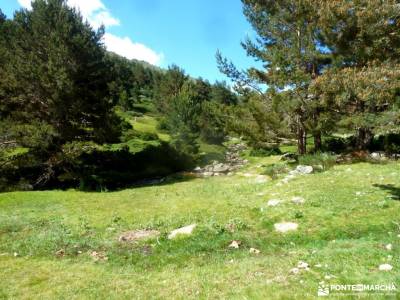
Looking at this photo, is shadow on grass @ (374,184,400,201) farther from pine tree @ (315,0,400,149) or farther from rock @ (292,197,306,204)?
rock @ (292,197,306,204)

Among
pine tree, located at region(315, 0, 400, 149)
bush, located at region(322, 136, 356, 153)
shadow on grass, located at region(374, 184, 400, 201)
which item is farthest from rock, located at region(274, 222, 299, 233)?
bush, located at region(322, 136, 356, 153)

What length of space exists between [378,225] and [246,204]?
5568 mm

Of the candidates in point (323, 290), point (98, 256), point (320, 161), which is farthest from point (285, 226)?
point (320, 161)

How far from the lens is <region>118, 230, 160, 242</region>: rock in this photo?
1201 cm

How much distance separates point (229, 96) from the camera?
264 feet

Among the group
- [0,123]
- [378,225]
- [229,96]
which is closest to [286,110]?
[378,225]

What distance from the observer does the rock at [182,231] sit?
11852 mm

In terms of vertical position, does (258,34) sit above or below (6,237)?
above

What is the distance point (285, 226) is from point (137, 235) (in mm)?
5385

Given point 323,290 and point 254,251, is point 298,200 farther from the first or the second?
point 323,290

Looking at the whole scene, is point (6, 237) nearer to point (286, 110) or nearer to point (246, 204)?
point (246, 204)

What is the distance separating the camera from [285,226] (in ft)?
38.1

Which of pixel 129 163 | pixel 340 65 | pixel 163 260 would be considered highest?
pixel 340 65

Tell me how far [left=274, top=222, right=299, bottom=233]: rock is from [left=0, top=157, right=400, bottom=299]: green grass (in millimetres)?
297
